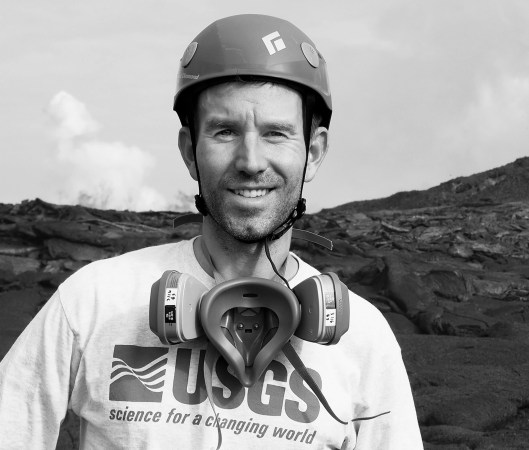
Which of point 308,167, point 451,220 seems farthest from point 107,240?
point 308,167

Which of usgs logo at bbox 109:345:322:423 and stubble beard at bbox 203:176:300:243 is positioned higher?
stubble beard at bbox 203:176:300:243

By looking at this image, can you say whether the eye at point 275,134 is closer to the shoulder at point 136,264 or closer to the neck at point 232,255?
the neck at point 232,255

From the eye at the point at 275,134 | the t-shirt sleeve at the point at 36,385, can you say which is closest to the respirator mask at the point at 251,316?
the t-shirt sleeve at the point at 36,385

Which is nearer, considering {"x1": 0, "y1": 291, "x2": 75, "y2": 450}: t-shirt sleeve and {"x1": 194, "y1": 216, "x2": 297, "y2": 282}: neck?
{"x1": 0, "y1": 291, "x2": 75, "y2": 450}: t-shirt sleeve

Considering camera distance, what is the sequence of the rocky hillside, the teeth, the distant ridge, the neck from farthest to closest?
1. the distant ridge
2. the rocky hillside
3. the neck
4. the teeth

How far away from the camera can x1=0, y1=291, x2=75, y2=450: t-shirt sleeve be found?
2627 millimetres

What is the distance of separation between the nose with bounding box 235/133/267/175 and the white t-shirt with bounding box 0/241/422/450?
1.17 feet

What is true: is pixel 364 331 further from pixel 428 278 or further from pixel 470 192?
pixel 470 192

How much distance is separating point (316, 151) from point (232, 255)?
0.44 meters

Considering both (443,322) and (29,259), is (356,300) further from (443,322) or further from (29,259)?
(29,259)

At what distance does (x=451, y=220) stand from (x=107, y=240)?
8354 millimetres

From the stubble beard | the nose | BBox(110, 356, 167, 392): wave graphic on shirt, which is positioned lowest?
BBox(110, 356, 167, 392): wave graphic on shirt

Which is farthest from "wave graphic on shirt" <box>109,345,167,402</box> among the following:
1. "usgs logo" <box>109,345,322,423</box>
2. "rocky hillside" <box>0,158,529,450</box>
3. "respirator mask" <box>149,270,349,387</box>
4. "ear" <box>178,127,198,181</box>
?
"rocky hillside" <box>0,158,529,450</box>

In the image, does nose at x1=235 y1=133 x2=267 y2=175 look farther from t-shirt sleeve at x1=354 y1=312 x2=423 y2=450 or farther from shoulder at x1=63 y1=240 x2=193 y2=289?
t-shirt sleeve at x1=354 y1=312 x2=423 y2=450
